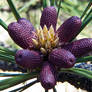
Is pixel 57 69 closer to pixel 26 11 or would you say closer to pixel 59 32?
pixel 59 32

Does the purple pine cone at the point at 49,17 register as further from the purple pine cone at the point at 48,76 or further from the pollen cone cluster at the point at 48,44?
the purple pine cone at the point at 48,76

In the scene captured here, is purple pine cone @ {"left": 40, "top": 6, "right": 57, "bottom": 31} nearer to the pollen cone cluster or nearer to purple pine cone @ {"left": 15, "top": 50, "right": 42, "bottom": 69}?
the pollen cone cluster

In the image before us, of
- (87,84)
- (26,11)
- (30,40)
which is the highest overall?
(26,11)

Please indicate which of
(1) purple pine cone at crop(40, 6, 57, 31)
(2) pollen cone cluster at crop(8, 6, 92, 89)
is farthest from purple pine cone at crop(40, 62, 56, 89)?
(1) purple pine cone at crop(40, 6, 57, 31)

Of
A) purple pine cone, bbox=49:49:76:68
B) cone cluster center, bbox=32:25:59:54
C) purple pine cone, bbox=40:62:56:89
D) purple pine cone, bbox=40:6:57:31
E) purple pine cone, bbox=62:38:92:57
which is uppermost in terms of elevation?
purple pine cone, bbox=40:6:57:31

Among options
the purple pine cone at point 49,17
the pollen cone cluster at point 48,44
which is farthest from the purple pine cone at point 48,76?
the purple pine cone at point 49,17

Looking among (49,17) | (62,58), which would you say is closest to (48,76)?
(62,58)

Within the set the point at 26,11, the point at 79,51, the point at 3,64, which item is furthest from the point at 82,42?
the point at 26,11

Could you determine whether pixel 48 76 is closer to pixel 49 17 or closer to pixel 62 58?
pixel 62 58
